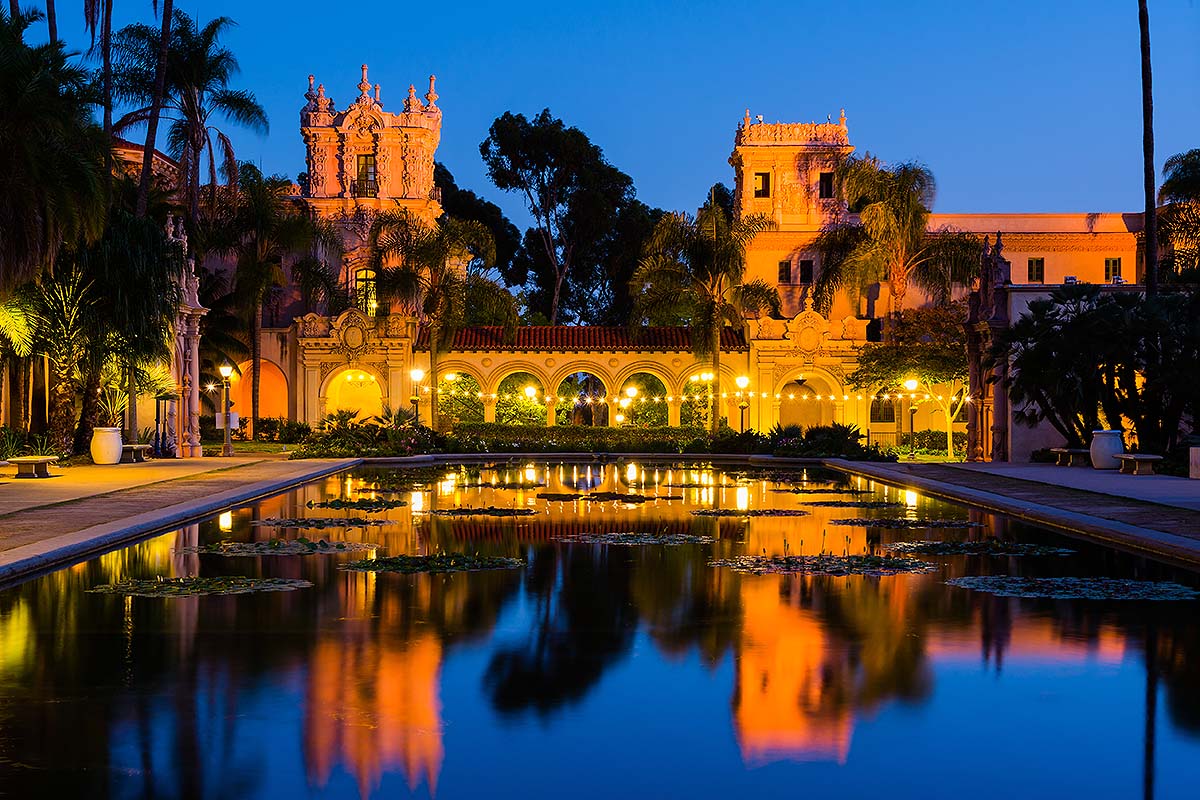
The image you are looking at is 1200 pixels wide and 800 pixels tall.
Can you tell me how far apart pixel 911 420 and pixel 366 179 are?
2527 cm

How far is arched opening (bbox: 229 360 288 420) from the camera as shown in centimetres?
5553

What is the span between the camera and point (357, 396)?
57.1m

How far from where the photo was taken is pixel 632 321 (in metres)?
50.9

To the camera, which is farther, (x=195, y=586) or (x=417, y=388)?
(x=417, y=388)

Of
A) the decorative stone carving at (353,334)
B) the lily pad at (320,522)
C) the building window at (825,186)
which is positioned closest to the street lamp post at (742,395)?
the building window at (825,186)

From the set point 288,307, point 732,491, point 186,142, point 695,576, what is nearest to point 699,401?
point 288,307

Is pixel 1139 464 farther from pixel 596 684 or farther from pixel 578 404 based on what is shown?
pixel 578 404

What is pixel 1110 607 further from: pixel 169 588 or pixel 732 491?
pixel 732 491

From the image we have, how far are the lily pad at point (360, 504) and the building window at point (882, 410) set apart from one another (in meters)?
34.2

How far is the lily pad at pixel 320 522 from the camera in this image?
1880cm

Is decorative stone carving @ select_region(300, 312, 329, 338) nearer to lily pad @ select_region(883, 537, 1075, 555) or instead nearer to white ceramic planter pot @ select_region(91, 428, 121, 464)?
white ceramic planter pot @ select_region(91, 428, 121, 464)

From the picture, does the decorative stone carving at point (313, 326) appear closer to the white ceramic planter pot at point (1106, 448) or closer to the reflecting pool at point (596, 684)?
the white ceramic planter pot at point (1106, 448)

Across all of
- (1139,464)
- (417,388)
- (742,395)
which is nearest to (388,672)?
(1139,464)

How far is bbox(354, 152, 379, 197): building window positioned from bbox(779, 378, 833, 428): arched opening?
1951 cm
